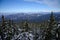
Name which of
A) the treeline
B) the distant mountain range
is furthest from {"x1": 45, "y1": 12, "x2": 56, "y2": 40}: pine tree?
the distant mountain range

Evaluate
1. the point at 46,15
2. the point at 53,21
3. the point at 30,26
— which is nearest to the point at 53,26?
the point at 53,21

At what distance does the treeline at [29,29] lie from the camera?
8.21ft

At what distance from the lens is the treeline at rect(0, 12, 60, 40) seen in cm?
250

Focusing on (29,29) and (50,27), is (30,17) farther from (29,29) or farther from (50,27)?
(50,27)

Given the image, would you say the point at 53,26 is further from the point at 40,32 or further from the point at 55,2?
the point at 55,2

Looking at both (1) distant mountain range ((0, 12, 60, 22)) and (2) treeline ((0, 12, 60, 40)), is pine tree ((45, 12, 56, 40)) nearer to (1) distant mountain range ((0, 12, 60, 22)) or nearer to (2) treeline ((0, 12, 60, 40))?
(2) treeline ((0, 12, 60, 40))

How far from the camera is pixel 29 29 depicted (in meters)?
2.63

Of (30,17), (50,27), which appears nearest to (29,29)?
(30,17)

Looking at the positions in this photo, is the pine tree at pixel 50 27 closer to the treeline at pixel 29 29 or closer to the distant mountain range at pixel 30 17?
the treeline at pixel 29 29

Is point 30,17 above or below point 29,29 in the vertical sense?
above

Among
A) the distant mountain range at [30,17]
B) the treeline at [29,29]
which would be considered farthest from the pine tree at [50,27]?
the distant mountain range at [30,17]

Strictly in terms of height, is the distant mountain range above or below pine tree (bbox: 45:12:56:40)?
above

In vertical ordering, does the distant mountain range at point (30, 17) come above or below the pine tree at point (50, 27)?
above

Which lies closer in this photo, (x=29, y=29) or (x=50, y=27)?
(x=50, y=27)
